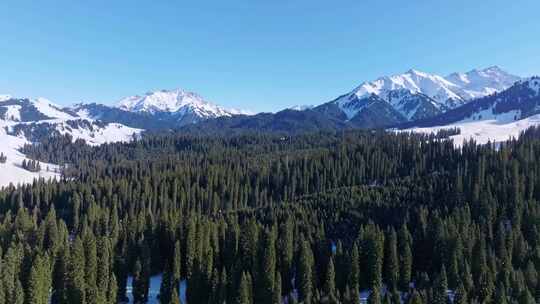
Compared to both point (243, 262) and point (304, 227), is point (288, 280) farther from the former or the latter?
point (304, 227)

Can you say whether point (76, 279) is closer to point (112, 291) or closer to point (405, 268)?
point (112, 291)

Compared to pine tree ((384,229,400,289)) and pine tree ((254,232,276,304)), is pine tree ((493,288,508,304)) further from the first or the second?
pine tree ((254,232,276,304))

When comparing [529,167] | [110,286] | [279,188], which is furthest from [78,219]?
[529,167]

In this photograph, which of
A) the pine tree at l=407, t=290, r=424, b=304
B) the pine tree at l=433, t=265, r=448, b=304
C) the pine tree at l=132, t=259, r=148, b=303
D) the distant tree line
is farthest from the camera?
the pine tree at l=132, t=259, r=148, b=303

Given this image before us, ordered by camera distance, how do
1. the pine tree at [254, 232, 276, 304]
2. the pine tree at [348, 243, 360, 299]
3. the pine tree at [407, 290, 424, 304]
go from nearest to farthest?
the pine tree at [407, 290, 424, 304] < the pine tree at [254, 232, 276, 304] < the pine tree at [348, 243, 360, 299]

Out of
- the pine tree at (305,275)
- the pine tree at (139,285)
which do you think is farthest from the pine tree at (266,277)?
the pine tree at (139,285)

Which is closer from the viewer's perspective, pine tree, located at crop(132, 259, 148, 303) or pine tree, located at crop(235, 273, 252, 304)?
pine tree, located at crop(235, 273, 252, 304)

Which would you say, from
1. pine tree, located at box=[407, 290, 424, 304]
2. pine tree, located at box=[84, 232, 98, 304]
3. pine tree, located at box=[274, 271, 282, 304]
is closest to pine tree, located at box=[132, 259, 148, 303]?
pine tree, located at box=[84, 232, 98, 304]

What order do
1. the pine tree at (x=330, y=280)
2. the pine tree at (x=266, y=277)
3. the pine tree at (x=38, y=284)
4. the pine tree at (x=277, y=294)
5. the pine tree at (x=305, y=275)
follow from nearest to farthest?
1. the pine tree at (x=38, y=284)
2. the pine tree at (x=277, y=294)
3. the pine tree at (x=330, y=280)
4. the pine tree at (x=266, y=277)
5. the pine tree at (x=305, y=275)

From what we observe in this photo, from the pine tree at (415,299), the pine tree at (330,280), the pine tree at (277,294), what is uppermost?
the pine tree at (415,299)

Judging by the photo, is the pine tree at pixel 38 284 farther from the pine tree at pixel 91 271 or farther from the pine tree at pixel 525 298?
the pine tree at pixel 525 298

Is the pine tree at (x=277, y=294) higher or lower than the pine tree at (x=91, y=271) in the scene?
lower
